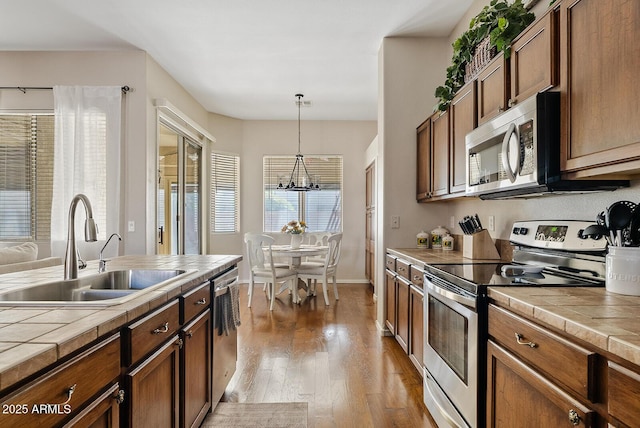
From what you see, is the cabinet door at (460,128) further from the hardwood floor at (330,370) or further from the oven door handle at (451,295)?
the hardwood floor at (330,370)

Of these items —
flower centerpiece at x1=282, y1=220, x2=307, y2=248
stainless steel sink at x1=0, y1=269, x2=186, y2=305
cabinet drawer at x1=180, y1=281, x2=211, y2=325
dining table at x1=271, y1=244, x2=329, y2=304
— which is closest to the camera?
stainless steel sink at x1=0, y1=269, x2=186, y2=305

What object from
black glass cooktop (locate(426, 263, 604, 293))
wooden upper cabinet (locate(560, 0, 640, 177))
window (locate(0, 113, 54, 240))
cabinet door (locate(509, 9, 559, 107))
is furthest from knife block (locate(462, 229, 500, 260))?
window (locate(0, 113, 54, 240))

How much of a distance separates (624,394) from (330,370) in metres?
2.24

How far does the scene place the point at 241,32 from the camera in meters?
3.48

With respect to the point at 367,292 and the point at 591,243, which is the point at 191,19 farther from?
the point at 367,292

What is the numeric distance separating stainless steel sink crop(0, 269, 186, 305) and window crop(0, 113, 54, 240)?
8.41ft

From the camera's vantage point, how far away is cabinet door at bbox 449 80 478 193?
245 centimetres

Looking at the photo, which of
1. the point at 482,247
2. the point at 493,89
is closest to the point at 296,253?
the point at 482,247

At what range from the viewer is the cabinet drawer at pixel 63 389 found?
735 mm

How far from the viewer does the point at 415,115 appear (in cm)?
367

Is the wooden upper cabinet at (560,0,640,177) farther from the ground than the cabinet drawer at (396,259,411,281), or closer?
farther from the ground

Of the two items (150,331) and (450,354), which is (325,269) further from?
(150,331)

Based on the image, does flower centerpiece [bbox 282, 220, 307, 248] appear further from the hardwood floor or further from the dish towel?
the dish towel

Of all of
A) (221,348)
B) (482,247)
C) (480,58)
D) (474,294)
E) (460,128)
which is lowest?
(221,348)
